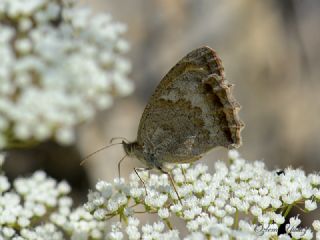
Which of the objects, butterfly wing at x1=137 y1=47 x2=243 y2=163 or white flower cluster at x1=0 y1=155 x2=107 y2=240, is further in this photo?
white flower cluster at x1=0 y1=155 x2=107 y2=240

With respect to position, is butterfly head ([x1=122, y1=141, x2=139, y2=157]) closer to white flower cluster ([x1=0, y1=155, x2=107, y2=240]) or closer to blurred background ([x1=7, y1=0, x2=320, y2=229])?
white flower cluster ([x1=0, y1=155, x2=107, y2=240])

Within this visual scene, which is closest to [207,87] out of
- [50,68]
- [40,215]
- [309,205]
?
[309,205]

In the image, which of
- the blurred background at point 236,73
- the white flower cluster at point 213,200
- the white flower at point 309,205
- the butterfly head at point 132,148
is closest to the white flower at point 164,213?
the white flower cluster at point 213,200

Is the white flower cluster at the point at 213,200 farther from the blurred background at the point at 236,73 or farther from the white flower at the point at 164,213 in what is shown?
the blurred background at the point at 236,73

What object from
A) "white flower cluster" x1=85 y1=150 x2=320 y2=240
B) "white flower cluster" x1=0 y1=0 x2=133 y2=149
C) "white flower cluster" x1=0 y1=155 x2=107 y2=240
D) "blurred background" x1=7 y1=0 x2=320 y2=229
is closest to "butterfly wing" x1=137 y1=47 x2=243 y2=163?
"white flower cluster" x1=85 y1=150 x2=320 y2=240

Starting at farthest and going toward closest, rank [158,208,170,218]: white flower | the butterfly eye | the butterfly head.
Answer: the butterfly head, the butterfly eye, [158,208,170,218]: white flower

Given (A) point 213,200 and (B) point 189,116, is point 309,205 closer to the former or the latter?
(A) point 213,200

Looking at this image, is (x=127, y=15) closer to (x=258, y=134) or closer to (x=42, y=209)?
(x=258, y=134)

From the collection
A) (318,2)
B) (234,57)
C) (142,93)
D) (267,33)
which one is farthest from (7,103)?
(318,2)
